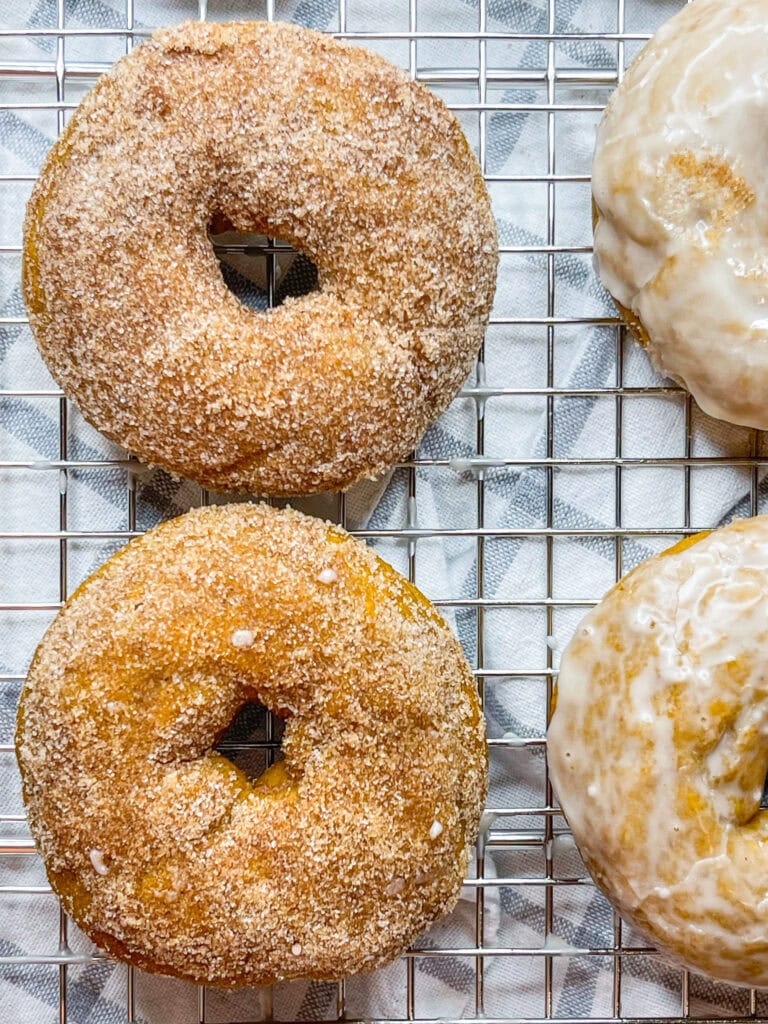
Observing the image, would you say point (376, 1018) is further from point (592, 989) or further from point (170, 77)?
point (170, 77)

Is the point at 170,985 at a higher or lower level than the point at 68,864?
lower

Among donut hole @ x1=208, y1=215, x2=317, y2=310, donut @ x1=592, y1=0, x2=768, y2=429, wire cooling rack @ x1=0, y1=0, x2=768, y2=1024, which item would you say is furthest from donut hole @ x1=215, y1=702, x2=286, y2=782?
donut @ x1=592, y1=0, x2=768, y2=429

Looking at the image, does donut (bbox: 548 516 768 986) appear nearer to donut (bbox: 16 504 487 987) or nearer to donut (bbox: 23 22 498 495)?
donut (bbox: 16 504 487 987)

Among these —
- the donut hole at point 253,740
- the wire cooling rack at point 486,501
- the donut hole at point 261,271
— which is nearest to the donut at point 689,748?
the wire cooling rack at point 486,501

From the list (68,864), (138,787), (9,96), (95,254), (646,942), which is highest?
(9,96)

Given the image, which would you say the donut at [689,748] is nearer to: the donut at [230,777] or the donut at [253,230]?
the donut at [230,777]

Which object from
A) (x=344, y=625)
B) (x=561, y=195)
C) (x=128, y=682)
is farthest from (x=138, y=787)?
(x=561, y=195)

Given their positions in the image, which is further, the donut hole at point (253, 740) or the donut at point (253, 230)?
the donut hole at point (253, 740)
